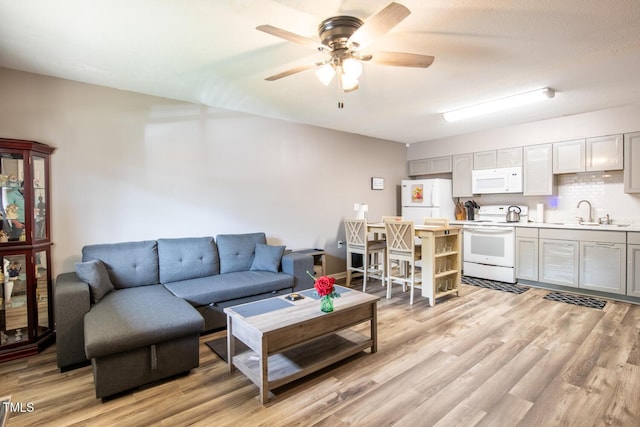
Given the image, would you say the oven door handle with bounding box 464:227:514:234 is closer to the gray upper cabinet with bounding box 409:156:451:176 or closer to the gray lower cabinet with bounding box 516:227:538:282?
the gray lower cabinet with bounding box 516:227:538:282

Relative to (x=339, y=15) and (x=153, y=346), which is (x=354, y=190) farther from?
(x=153, y=346)

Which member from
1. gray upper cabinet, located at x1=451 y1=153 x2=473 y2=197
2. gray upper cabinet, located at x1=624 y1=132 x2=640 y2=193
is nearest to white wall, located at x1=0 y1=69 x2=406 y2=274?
gray upper cabinet, located at x1=451 y1=153 x2=473 y2=197

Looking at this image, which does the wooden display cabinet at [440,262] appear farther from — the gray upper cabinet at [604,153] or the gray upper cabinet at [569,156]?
→ the gray upper cabinet at [604,153]

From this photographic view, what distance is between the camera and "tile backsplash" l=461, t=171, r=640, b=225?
421 cm

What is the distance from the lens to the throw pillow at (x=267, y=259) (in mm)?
3781

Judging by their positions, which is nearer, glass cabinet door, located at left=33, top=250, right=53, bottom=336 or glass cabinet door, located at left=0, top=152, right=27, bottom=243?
glass cabinet door, located at left=0, top=152, right=27, bottom=243

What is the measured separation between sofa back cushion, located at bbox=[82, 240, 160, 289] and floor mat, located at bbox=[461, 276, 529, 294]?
439 centimetres

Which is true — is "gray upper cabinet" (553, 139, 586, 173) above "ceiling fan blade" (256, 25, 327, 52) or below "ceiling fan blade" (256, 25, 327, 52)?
below

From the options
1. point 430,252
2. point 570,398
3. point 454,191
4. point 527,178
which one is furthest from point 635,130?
point 570,398

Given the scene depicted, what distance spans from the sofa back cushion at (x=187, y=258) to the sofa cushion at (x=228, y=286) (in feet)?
0.33

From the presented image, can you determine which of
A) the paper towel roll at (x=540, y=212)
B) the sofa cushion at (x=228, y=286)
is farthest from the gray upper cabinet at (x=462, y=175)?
the sofa cushion at (x=228, y=286)

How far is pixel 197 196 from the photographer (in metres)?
3.84

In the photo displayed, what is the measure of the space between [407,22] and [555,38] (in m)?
1.20

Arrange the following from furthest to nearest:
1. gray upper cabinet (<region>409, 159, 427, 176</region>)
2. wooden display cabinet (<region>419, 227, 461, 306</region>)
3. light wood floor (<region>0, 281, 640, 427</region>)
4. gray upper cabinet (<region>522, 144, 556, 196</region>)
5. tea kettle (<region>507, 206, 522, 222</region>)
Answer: gray upper cabinet (<region>409, 159, 427, 176</region>), tea kettle (<region>507, 206, 522, 222</region>), gray upper cabinet (<region>522, 144, 556, 196</region>), wooden display cabinet (<region>419, 227, 461, 306</region>), light wood floor (<region>0, 281, 640, 427</region>)
